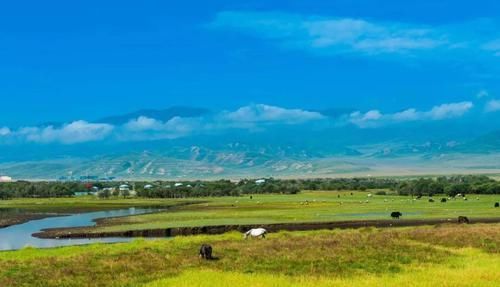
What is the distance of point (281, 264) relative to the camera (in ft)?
98.5

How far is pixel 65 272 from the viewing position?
28516 mm

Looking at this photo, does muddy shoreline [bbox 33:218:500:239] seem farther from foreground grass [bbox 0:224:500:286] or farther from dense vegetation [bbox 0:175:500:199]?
dense vegetation [bbox 0:175:500:199]

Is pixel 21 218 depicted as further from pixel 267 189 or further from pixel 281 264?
pixel 267 189

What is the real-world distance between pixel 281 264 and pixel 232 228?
3514 centimetres

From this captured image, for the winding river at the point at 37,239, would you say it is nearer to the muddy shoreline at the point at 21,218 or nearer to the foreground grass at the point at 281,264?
the muddy shoreline at the point at 21,218

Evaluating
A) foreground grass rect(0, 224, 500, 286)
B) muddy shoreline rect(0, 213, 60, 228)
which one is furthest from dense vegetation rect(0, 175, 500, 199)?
foreground grass rect(0, 224, 500, 286)

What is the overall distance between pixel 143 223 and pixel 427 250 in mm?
42145

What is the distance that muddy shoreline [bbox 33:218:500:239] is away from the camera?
61625mm

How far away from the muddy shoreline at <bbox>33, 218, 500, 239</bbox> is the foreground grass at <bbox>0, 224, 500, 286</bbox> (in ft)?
69.9

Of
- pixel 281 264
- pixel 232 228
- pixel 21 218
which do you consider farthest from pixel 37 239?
pixel 281 264

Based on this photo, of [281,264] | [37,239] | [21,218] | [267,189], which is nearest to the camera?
[281,264]

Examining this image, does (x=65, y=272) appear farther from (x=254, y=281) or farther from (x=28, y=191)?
(x=28, y=191)

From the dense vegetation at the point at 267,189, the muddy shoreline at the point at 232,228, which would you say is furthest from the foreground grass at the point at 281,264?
the dense vegetation at the point at 267,189

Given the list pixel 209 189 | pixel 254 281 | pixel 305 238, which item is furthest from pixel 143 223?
pixel 209 189
